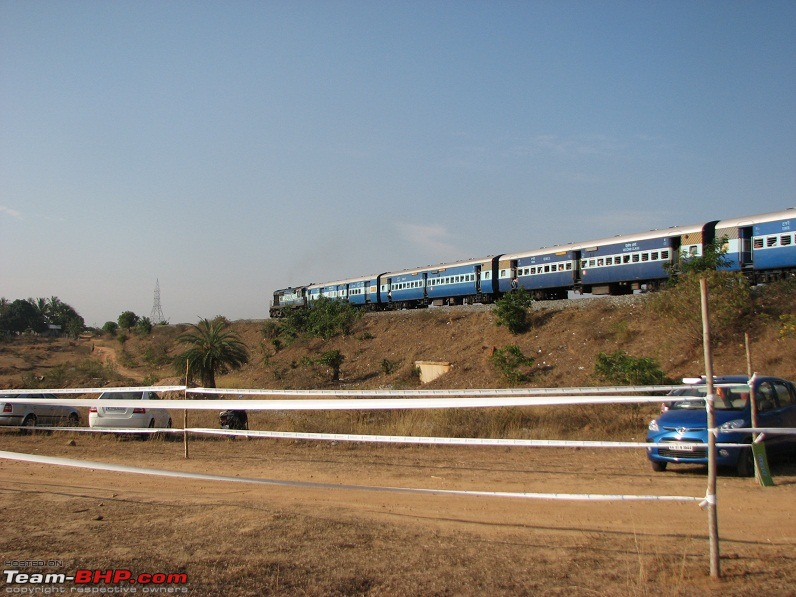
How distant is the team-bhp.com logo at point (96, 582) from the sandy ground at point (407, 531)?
0.13 feet

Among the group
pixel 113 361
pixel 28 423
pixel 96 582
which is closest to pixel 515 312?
pixel 28 423

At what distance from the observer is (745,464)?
8.97 metres

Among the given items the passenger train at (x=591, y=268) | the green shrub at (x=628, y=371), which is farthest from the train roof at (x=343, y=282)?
the green shrub at (x=628, y=371)

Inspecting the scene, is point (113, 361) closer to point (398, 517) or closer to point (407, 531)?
point (398, 517)

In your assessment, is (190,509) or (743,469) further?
(743,469)

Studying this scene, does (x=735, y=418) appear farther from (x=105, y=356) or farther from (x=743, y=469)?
(x=105, y=356)

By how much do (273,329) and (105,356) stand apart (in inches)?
760

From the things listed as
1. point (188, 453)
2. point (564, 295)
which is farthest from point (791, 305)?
point (188, 453)

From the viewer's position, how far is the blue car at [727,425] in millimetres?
8930

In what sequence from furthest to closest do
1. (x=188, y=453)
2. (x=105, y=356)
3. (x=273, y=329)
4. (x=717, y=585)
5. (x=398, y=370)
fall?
1. (x=105, y=356)
2. (x=273, y=329)
3. (x=398, y=370)
4. (x=188, y=453)
5. (x=717, y=585)

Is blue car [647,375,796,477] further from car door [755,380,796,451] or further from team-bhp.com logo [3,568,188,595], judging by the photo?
team-bhp.com logo [3,568,188,595]

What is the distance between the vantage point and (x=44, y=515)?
6539 mm

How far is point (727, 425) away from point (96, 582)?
805 centimetres

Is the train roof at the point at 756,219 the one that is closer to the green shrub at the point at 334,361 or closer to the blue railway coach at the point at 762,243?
the blue railway coach at the point at 762,243
